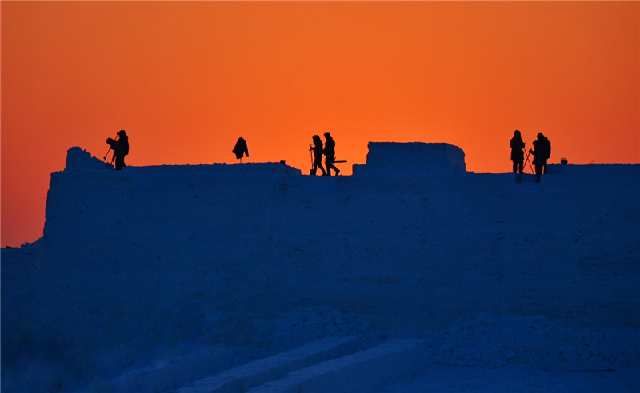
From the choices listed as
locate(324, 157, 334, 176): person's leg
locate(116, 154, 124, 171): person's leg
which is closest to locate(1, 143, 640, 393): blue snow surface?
locate(116, 154, 124, 171): person's leg

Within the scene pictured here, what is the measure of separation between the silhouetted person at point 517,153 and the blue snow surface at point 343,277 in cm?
52

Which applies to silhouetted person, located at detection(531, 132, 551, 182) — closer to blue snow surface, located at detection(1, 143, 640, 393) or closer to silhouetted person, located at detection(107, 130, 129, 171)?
blue snow surface, located at detection(1, 143, 640, 393)

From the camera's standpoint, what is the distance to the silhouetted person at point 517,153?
61.1 ft

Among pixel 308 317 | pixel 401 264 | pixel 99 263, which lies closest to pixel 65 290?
pixel 99 263

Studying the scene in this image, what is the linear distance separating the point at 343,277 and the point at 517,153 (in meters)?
3.37

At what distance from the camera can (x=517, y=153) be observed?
61.1 ft

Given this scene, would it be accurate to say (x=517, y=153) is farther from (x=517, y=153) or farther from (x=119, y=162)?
(x=119, y=162)

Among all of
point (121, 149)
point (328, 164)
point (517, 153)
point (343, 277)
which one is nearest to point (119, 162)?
point (121, 149)

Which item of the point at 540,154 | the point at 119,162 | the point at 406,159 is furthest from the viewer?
the point at 119,162

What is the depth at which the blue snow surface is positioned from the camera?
16.9 metres

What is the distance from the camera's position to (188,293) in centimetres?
1959

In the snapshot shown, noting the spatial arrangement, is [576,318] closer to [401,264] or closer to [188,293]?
[401,264]

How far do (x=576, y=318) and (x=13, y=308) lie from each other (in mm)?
10638

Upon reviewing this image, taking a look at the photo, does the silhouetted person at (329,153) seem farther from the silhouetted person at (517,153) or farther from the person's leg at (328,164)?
the silhouetted person at (517,153)
